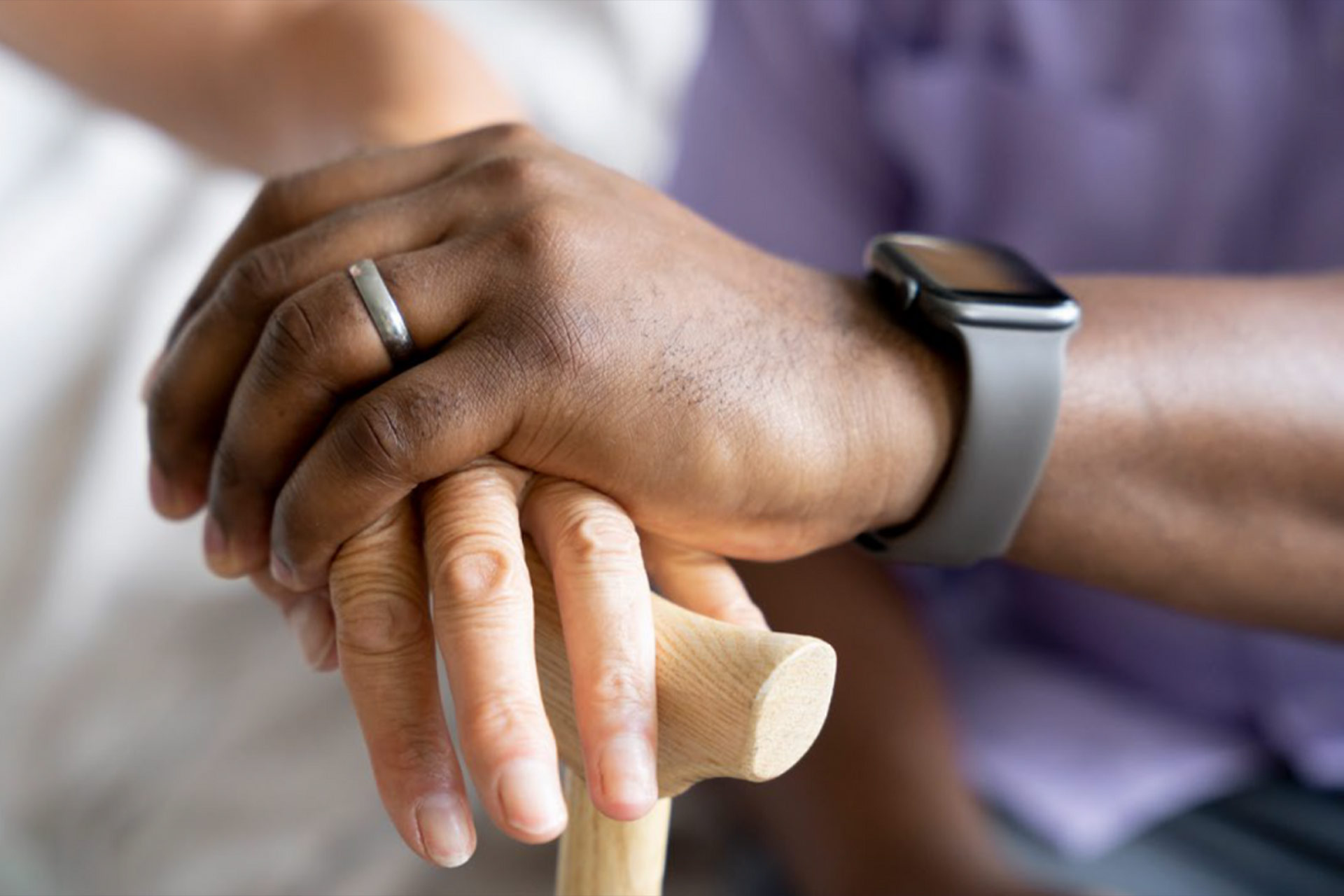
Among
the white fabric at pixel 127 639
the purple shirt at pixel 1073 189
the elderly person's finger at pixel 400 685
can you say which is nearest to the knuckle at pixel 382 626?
the elderly person's finger at pixel 400 685

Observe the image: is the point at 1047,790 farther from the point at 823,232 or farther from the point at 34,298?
the point at 34,298

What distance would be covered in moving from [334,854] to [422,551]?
0.89 ft

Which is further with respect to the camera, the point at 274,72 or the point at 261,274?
the point at 274,72

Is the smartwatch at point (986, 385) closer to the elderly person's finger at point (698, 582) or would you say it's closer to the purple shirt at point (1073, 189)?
the elderly person's finger at point (698, 582)

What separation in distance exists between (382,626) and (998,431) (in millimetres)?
181

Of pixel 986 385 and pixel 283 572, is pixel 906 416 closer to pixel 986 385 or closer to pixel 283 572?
pixel 986 385

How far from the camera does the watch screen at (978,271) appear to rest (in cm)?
39

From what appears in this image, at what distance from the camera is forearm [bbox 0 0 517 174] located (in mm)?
403

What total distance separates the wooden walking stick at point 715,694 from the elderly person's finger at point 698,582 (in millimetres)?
28

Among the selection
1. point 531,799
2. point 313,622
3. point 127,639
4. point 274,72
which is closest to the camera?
point 531,799

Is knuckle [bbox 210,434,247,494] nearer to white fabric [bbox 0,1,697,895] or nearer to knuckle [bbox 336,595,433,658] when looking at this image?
knuckle [bbox 336,595,433,658]

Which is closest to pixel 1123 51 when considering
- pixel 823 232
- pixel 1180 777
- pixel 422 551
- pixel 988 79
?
pixel 988 79

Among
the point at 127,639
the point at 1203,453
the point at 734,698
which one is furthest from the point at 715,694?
the point at 127,639

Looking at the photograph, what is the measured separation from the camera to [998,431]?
0.39 metres
